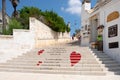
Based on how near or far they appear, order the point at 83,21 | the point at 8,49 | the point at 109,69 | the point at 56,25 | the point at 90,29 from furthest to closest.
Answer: the point at 56,25, the point at 83,21, the point at 90,29, the point at 8,49, the point at 109,69

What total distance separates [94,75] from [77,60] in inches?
82.9

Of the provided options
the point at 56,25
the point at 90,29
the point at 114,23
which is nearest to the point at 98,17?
the point at 90,29

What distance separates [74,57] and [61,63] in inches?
47.2

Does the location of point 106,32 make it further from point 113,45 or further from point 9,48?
point 9,48

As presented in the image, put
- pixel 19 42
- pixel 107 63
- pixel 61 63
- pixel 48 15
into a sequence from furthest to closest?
pixel 48 15 < pixel 19 42 < pixel 107 63 < pixel 61 63

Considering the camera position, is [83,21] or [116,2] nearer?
[116,2]

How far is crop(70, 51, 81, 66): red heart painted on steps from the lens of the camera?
1348cm

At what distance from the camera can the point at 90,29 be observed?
18562mm

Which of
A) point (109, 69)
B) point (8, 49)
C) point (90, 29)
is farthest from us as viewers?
point (90, 29)

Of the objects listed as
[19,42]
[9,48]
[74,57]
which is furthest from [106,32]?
[9,48]

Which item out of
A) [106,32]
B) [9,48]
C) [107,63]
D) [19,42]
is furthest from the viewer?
[19,42]

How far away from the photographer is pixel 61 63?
44.1 feet

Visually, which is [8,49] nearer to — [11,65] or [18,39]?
[18,39]

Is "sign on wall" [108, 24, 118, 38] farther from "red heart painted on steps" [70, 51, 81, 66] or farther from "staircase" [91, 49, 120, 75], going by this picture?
"red heart painted on steps" [70, 51, 81, 66]
